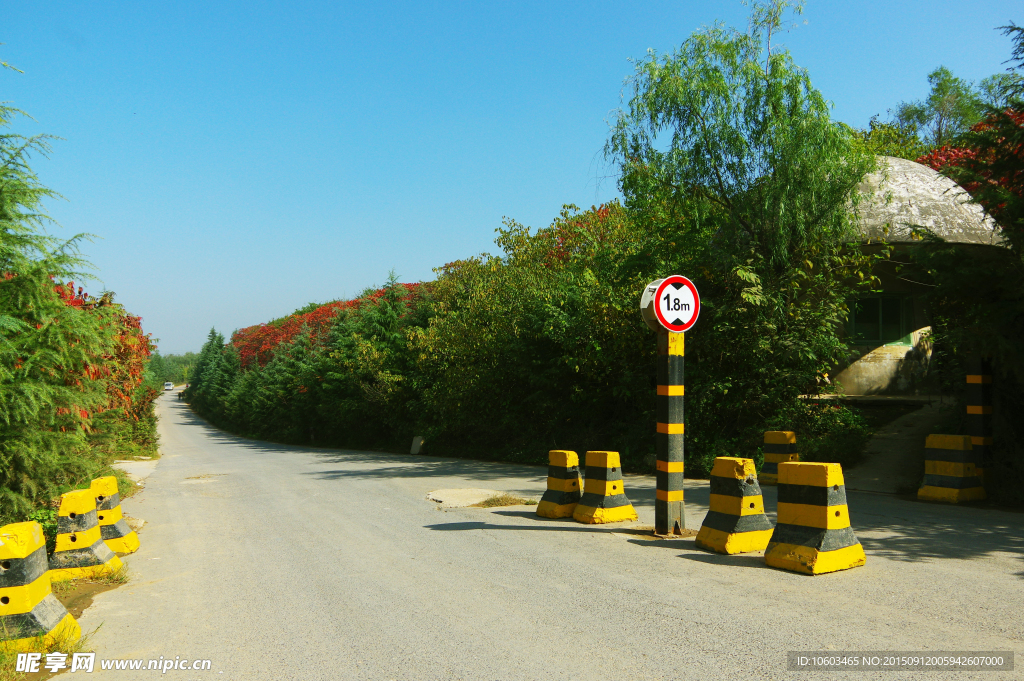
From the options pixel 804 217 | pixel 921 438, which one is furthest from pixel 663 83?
pixel 921 438

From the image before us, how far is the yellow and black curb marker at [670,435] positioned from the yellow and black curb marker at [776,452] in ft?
15.4

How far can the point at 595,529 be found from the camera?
8531 mm

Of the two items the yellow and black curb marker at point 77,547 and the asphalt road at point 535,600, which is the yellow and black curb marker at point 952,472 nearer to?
the asphalt road at point 535,600

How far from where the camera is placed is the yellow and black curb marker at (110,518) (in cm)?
796

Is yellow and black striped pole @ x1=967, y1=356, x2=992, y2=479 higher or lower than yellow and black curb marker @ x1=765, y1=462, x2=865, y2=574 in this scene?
higher

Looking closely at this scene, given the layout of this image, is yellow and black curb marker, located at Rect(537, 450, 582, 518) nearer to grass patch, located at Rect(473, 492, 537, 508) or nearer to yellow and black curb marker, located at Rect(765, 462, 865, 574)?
grass patch, located at Rect(473, 492, 537, 508)

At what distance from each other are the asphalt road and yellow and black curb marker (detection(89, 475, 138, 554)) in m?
0.22

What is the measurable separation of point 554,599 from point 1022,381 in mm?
7740

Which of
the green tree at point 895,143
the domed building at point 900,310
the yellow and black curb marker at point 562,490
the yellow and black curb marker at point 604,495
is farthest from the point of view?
the green tree at point 895,143

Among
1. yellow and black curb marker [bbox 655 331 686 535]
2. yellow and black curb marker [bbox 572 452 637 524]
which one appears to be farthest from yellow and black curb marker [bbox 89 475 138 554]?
yellow and black curb marker [bbox 655 331 686 535]

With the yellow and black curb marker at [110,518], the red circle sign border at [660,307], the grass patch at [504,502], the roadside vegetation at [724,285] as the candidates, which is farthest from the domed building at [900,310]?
the yellow and black curb marker at [110,518]

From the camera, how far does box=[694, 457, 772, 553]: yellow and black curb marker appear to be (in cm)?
704

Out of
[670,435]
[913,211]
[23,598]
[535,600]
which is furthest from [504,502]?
[913,211]

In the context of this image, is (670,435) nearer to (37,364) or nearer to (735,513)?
(735,513)
